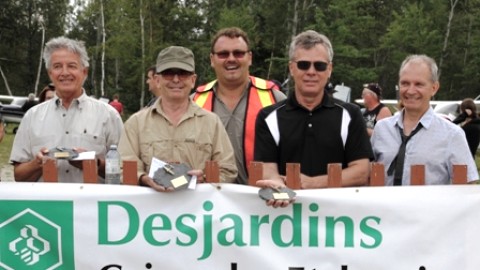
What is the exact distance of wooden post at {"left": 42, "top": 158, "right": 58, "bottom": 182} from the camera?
3961mm

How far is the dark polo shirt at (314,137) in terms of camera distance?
404cm

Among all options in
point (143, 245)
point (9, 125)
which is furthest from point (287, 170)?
point (9, 125)

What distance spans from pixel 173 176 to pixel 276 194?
0.63 m

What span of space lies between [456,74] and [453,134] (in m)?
47.2

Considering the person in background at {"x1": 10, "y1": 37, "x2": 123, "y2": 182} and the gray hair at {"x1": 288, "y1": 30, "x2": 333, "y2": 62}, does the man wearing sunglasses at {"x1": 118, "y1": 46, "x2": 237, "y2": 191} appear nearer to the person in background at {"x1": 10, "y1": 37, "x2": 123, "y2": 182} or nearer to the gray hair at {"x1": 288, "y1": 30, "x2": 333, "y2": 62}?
the person in background at {"x1": 10, "y1": 37, "x2": 123, "y2": 182}

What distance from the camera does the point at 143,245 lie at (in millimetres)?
3896

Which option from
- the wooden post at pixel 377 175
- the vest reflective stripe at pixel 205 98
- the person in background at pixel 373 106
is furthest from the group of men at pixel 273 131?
the person in background at pixel 373 106

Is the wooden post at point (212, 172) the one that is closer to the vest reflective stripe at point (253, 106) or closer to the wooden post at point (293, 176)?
the wooden post at point (293, 176)

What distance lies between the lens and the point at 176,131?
13.7 feet

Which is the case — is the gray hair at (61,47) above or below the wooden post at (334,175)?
above

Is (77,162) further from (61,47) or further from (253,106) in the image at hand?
(253,106)

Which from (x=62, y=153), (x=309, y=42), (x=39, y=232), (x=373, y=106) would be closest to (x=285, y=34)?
(x=373, y=106)

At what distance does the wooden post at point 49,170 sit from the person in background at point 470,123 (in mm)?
8876

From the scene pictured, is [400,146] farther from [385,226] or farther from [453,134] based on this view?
[385,226]
